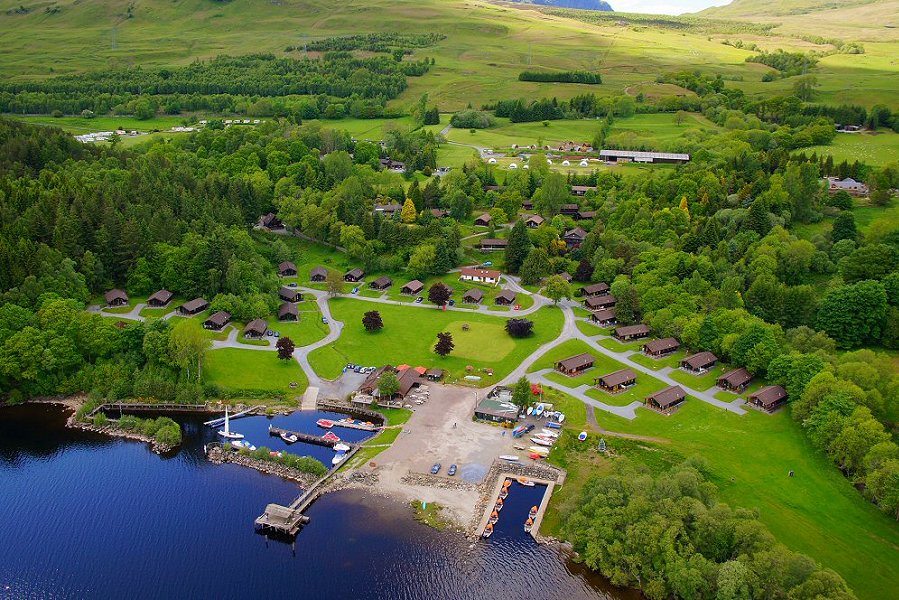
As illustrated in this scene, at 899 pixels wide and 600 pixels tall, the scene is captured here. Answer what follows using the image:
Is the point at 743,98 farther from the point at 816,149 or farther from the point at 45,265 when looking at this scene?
the point at 45,265

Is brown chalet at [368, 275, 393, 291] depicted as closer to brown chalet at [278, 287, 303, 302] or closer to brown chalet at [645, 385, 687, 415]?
brown chalet at [278, 287, 303, 302]

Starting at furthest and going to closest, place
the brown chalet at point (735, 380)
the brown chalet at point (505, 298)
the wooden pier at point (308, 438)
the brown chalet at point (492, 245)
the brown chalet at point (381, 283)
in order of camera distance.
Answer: the brown chalet at point (492, 245)
the brown chalet at point (381, 283)
the brown chalet at point (505, 298)
the brown chalet at point (735, 380)
the wooden pier at point (308, 438)

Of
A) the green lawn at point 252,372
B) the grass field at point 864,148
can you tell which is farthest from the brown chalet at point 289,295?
the grass field at point 864,148

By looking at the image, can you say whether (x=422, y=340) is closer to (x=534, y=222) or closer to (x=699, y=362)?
(x=699, y=362)

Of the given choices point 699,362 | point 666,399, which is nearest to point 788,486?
point 666,399

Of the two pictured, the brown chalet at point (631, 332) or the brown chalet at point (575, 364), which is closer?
the brown chalet at point (575, 364)

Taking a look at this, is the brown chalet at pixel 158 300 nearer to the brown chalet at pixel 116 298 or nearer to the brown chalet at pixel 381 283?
the brown chalet at pixel 116 298
